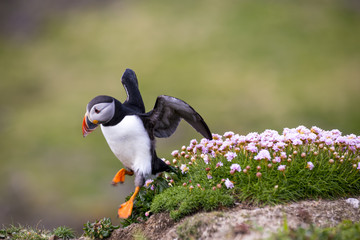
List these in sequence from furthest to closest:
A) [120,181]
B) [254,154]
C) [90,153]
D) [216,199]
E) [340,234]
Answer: [90,153] < [120,181] < [254,154] < [216,199] < [340,234]

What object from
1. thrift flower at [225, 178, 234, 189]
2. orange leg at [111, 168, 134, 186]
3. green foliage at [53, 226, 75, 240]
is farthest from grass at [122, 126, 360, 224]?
green foliage at [53, 226, 75, 240]

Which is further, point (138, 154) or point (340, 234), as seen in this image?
point (138, 154)

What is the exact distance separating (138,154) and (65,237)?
1577 millimetres

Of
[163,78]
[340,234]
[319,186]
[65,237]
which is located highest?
[163,78]

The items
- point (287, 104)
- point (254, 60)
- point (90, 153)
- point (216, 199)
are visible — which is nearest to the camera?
point (216, 199)

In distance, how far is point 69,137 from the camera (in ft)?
54.7

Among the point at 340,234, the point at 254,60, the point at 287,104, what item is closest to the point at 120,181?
the point at 340,234

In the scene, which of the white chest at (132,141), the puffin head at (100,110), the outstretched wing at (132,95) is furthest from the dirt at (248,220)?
the outstretched wing at (132,95)

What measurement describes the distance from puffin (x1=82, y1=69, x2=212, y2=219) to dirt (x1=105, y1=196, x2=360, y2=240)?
22.7 inches

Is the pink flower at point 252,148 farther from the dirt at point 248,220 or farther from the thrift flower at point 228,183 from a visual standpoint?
the dirt at point 248,220

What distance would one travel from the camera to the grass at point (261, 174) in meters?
5.16

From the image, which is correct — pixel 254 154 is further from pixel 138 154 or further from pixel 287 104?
pixel 287 104

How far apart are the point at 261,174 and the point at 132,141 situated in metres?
1.69

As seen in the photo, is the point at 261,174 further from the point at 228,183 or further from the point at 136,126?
the point at 136,126
